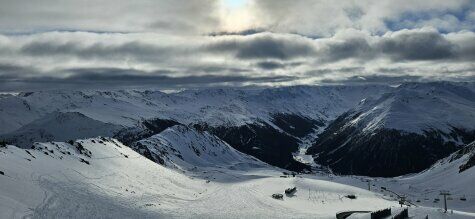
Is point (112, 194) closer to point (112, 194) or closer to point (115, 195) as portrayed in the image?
point (112, 194)

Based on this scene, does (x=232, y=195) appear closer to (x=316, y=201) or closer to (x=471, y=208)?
(x=316, y=201)

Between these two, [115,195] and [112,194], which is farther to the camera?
[112,194]

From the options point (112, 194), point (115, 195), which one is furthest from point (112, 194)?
point (115, 195)

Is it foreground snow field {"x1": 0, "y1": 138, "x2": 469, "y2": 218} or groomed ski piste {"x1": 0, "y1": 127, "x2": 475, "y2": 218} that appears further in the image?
groomed ski piste {"x1": 0, "y1": 127, "x2": 475, "y2": 218}

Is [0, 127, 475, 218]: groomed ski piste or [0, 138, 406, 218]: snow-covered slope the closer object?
[0, 138, 406, 218]: snow-covered slope

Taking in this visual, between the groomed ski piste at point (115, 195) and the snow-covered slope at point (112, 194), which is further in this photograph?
the groomed ski piste at point (115, 195)

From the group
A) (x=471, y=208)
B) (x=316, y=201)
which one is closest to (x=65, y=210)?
(x=316, y=201)

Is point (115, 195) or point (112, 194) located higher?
point (112, 194)
